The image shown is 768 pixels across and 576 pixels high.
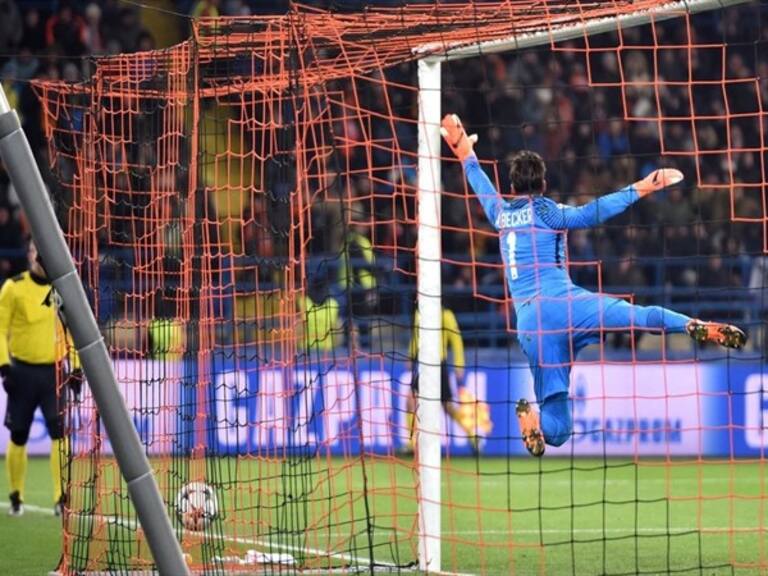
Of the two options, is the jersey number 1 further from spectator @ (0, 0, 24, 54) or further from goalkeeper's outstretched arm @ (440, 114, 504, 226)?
spectator @ (0, 0, 24, 54)

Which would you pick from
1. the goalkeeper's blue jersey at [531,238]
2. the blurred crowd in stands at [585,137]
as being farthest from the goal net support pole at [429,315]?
the blurred crowd in stands at [585,137]

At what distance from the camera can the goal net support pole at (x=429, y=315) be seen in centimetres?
951

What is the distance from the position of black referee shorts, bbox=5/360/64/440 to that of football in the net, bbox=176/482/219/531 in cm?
410

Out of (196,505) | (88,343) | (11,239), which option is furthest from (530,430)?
(11,239)

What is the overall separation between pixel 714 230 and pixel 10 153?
57.6 ft

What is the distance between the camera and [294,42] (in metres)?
8.77

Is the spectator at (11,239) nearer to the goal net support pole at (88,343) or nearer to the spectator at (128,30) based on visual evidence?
the spectator at (128,30)

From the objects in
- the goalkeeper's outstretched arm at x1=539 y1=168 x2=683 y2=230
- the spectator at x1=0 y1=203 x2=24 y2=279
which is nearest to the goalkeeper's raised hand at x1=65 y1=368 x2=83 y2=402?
the goalkeeper's outstretched arm at x1=539 y1=168 x2=683 y2=230

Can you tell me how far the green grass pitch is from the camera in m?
9.96

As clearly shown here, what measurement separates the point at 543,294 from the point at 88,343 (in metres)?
A: 4.13

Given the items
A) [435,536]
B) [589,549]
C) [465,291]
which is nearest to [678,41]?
[465,291]

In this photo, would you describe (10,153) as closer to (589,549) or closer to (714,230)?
(589,549)

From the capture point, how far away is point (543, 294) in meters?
9.74

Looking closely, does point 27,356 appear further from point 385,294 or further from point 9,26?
point 9,26
